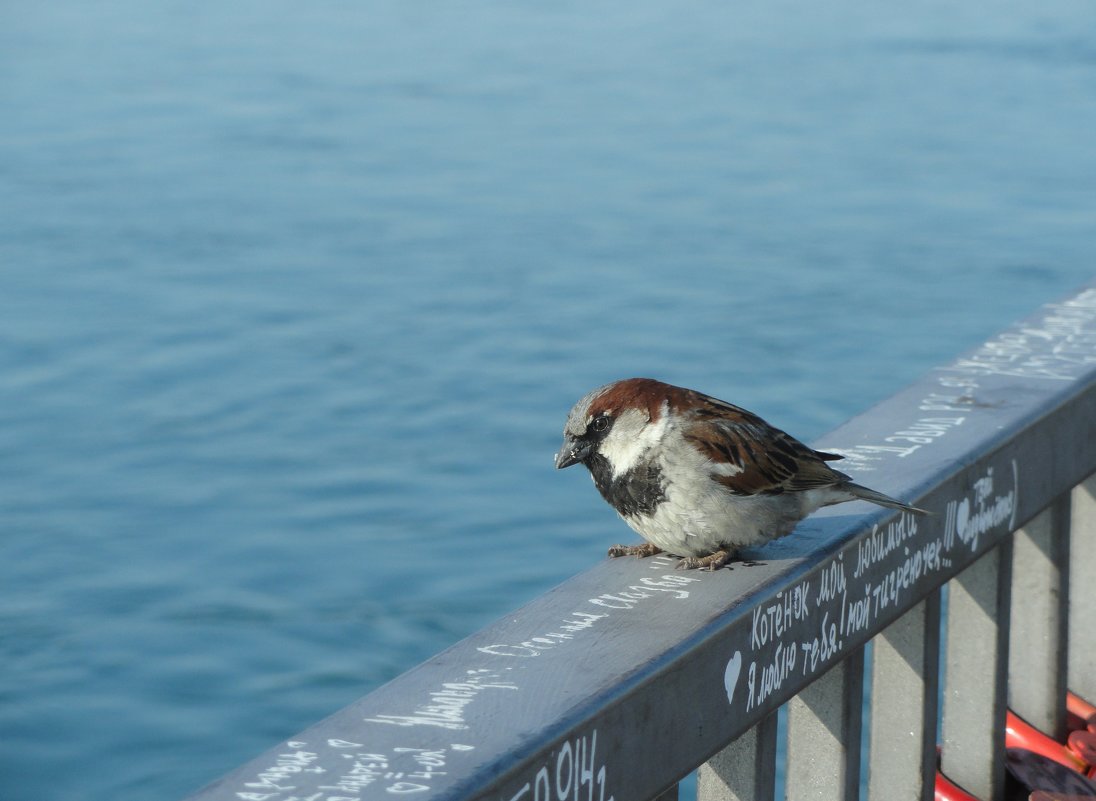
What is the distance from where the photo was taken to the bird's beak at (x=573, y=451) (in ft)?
8.40

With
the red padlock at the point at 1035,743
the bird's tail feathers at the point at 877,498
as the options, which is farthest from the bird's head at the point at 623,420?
the red padlock at the point at 1035,743

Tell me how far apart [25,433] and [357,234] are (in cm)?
294

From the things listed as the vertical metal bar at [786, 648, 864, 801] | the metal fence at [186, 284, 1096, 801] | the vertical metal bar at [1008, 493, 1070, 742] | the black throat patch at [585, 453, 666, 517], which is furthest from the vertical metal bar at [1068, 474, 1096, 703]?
the black throat patch at [585, 453, 666, 517]

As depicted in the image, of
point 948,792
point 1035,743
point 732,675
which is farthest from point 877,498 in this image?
point 1035,743

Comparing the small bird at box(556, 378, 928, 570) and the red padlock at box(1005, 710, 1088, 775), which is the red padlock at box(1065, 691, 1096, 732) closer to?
the red padlock at box(1005, 710, 1088, 775)

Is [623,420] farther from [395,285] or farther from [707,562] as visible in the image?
[395,285]

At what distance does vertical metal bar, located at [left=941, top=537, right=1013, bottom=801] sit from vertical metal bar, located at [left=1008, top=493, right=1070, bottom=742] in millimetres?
258

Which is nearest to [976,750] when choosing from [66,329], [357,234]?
[66,329]

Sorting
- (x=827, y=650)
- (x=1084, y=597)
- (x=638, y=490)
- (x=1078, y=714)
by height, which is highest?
(x=638, y=490)

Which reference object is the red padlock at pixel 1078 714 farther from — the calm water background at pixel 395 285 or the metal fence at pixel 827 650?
the calm water background at pixel 395 285

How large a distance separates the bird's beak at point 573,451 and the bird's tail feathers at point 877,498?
0.39 metres

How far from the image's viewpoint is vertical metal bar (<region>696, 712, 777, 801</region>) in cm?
221

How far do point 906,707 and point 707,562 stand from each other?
0.48 metres

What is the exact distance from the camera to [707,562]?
233cm
